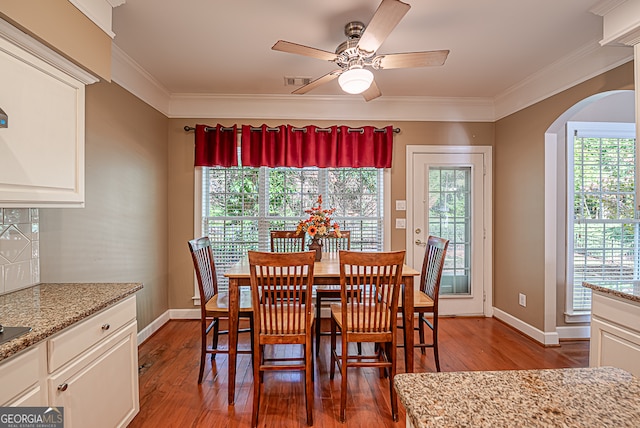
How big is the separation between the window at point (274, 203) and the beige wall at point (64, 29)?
203 centimetres

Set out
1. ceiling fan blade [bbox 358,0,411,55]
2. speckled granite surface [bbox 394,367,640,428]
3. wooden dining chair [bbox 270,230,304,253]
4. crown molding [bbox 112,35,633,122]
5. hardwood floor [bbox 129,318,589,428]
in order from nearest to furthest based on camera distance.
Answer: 1. speckled granite surface [bbox 394,367,640,428]
2. ceiling fan blade [bbox 358,0,411,55]
3. hardwood floor [bbox 129,318,589,428]
4. wooden dining chair [bbox 270,230,304,253]
5. crown molding [bbox 112,35,633,122]

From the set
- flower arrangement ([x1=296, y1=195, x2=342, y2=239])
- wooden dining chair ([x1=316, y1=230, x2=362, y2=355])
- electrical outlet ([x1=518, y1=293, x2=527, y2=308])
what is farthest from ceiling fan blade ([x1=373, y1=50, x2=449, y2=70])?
electrical outlet ([x1=518, y1=293, x2=527, y2=308])

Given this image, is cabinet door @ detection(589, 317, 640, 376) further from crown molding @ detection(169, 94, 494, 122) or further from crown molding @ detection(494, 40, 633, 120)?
crown molding @ detection(169, 94, 494, 122)

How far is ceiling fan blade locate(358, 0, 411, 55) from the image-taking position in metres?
1.67

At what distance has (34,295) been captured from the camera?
173 cm

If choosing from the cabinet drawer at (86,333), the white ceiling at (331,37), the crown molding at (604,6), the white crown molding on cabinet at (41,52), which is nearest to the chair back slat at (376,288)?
the cabinet drawer at (86,333)

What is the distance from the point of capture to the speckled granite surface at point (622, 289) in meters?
1.75

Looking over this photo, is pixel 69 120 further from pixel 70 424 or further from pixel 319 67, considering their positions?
pixel 319 67

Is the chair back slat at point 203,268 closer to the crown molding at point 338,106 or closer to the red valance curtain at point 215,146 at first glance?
the red valance curtain at point 215,146

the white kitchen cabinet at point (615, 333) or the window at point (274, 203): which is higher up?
the window at point (274, 203)

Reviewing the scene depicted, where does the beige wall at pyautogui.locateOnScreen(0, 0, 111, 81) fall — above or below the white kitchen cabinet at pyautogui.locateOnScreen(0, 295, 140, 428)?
above

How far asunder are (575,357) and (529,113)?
2.37 m

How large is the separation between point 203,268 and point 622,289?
9.07 feet

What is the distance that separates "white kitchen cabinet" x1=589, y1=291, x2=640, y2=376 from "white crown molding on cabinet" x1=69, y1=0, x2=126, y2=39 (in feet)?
10.9
